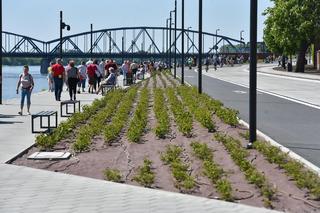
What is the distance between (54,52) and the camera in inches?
5197

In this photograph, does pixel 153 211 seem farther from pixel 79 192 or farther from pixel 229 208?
pixel 79 192

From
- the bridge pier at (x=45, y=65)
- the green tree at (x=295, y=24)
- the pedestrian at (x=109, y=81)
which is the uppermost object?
the green tree at (x=295, y=24)

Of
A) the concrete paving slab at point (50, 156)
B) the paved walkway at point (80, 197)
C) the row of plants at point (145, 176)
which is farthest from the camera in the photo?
the concrete paving slab at point (50, 156)

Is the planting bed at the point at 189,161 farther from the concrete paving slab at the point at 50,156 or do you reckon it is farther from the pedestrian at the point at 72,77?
the pedestrian at the point at 72,77

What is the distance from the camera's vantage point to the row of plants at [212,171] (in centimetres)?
809

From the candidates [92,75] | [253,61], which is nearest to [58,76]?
[92,75]

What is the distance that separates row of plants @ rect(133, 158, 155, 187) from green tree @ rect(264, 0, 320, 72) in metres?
57.4

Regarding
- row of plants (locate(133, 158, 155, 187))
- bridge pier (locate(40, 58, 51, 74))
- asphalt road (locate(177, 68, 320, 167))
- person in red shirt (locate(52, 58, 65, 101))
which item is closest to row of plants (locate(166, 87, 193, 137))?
asphalt road (locate(177, 68, 320, 167))

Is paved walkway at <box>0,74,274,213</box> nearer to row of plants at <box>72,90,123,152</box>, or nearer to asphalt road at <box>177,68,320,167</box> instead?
row of plants at <box>72,90,123,152</box>

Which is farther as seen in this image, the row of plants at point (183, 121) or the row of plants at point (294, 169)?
the row of plants at point (183, 121)

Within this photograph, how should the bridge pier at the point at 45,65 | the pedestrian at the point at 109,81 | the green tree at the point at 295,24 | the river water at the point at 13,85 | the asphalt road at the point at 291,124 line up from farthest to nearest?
the bridge pier at the point at 45,65 → the green tree at the point at 295,24 → the river water at the point at 13,85 → the pedestrian at the point at 109,81 → the asphalt road at the point at 291,124

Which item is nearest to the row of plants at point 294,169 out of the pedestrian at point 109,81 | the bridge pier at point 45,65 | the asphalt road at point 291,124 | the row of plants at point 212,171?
the asphalt road at point 291,124

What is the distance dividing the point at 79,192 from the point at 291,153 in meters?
A: 4.58

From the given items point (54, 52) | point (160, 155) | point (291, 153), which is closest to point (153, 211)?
point (160, 155)
